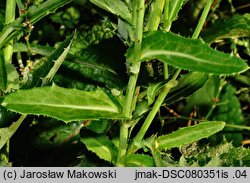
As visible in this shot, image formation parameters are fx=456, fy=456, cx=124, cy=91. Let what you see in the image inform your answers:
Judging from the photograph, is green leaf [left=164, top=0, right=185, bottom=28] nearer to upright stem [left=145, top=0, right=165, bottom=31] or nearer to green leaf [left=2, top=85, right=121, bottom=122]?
upright stem [left=145, top=0, right=165, bottom=31]

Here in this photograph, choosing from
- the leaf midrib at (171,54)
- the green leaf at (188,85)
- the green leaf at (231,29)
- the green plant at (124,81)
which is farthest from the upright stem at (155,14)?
the green leaf at (231,29)

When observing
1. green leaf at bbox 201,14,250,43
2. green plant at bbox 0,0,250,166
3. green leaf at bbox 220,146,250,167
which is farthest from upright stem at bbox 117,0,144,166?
green leaf at bbox 201,14,250,43

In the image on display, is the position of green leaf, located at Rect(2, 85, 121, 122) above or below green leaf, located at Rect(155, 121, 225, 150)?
above

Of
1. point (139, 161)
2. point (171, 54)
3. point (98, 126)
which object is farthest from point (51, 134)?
point (171, 54)

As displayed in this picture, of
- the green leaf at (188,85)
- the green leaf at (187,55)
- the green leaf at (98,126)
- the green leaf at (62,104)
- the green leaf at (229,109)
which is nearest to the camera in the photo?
the green leaf at (187,55)

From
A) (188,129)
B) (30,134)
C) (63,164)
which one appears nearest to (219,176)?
(188,129)

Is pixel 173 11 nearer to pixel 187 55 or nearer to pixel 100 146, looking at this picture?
pixel 187 55

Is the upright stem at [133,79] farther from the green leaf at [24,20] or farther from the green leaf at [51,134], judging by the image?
the green leaf at [51,134]
